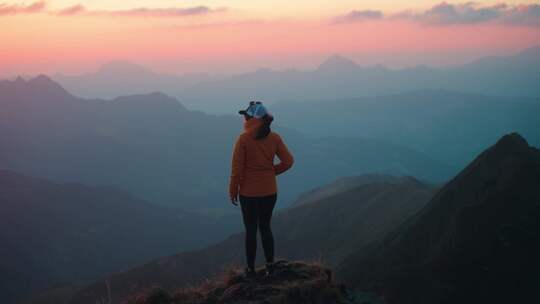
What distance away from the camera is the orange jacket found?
876 centimetres

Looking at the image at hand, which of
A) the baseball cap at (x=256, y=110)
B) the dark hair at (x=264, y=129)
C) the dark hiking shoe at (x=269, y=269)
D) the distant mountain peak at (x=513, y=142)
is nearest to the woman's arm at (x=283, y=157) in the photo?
the dark hair at (x=264, y=129)

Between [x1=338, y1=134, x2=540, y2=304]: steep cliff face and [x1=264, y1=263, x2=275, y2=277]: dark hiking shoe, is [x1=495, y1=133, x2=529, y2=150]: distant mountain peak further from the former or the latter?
[x1=264, y1=263, x2=275, y2=277]: dark hiking shoe

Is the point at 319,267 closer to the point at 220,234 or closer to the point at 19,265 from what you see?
the point at 19,265

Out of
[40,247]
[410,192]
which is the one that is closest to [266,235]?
[410,192]

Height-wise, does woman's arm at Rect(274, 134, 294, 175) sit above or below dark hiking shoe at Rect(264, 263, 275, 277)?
above

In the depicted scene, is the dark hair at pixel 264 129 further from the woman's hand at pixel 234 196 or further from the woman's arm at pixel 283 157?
the woman's hand at pixel 234 196

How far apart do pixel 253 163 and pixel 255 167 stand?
0.08 m

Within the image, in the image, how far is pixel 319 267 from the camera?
31.8 ft

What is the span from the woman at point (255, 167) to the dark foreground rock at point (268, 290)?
0.42 meters

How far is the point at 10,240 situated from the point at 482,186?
9572 cm

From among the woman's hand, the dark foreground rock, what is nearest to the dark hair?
the woman's hand

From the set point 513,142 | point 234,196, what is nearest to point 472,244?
point 513,142

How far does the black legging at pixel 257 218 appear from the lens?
9.06 m

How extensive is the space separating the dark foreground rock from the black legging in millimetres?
384
